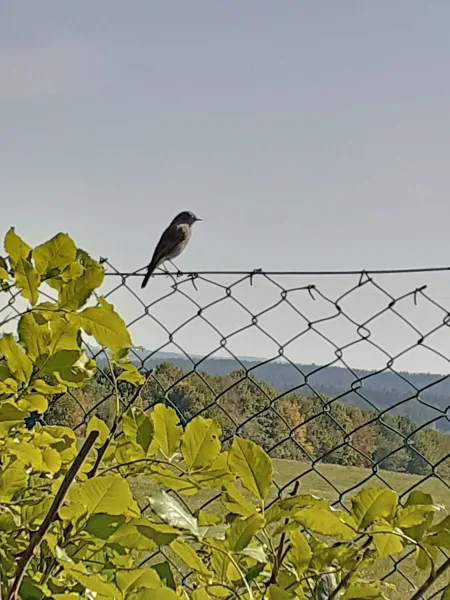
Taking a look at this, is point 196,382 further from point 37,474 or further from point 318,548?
point 318,548

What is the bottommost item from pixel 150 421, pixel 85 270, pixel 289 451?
pixel 289 451

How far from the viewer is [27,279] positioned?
0.66 m

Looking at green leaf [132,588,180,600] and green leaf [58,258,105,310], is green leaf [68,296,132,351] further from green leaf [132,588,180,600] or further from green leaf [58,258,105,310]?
green leaf [132,588,180,600]

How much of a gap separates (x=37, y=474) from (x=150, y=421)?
0.21 meters

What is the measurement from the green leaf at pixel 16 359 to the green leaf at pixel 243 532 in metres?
0.24

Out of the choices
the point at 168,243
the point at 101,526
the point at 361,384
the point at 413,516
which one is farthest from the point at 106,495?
the point at 168,243

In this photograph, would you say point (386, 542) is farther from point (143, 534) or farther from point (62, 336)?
point (62, 336)

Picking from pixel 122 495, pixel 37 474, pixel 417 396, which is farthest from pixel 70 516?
pixel 417 396

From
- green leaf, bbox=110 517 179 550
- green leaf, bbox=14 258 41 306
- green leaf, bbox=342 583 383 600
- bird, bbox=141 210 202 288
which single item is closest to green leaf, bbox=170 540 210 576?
green leaf, bbox=110 517 179 550

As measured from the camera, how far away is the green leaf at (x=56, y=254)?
2.21 ft

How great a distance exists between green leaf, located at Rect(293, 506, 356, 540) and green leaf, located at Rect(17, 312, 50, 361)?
27cm

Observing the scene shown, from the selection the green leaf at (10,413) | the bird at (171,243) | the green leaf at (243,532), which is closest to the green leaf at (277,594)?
the green leaf at (243,532)

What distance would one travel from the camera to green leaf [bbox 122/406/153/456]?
0.72 metres

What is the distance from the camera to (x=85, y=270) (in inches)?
26.6
